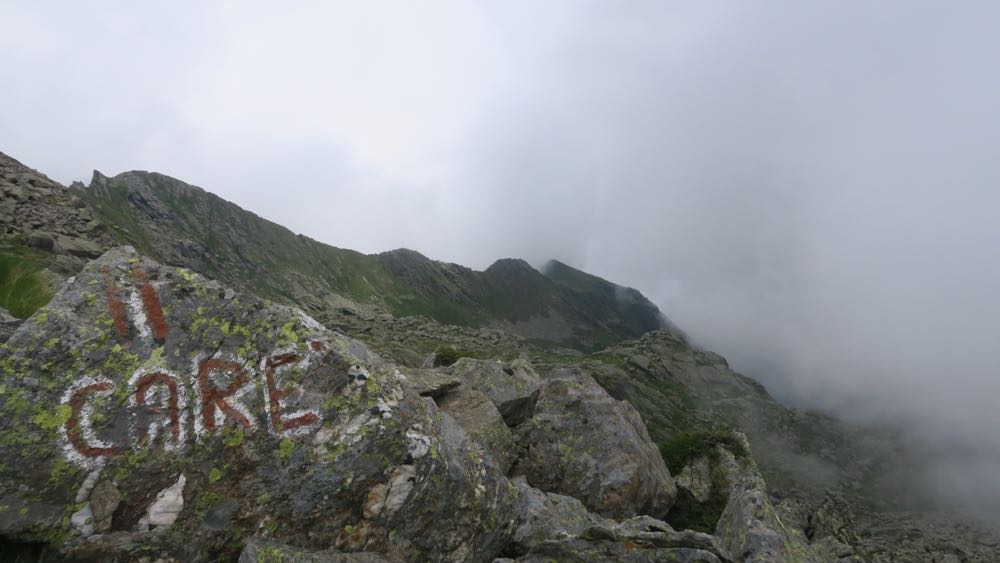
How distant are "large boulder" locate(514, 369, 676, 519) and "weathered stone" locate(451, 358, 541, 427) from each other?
886 millimetres

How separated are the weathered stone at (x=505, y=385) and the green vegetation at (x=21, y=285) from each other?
62.8 ft

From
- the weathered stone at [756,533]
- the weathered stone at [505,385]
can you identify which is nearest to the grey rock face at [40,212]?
the weathered stone at [505,385]

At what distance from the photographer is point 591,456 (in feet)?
60.2

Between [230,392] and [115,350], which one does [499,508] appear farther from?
[115,350]

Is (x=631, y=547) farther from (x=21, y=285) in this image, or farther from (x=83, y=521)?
(x=21, y=285)

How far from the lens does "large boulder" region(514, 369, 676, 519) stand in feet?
56.9

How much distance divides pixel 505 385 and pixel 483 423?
17.2 ft

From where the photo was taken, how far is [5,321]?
11.9m

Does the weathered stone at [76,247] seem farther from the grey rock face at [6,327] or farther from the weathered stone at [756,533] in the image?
the weathered stone at [756,533]

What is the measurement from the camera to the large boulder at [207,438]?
753cm

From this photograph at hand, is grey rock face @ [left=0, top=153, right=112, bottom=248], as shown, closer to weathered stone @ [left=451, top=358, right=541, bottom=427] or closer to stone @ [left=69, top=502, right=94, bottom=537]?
weathered stone @ [left=451, top=358, right=541, bottom=427]

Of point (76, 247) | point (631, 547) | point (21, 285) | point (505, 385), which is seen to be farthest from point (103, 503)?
point (76, 247)

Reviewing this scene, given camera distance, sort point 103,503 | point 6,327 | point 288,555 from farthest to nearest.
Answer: point 6,327
point 288,555
point 103,503

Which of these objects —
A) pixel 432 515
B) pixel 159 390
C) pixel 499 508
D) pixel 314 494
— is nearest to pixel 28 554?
pixel 159 390
